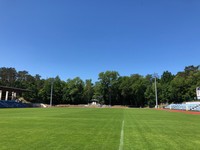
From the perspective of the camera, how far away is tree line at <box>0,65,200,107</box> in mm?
79500

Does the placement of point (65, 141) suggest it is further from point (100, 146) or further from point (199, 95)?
point (199, 95)

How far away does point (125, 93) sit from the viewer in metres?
90.8

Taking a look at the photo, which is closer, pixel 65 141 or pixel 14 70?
pixel 65 141

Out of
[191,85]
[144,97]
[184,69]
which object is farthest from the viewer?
[184,69]

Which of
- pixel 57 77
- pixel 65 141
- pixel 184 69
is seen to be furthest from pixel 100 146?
pixel 184 69

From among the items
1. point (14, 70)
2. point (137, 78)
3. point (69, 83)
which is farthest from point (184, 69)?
point (14, 70)

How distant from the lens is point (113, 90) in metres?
94.9

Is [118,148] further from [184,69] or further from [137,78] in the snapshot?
[184,69]

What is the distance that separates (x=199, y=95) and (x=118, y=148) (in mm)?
42244

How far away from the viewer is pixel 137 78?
93.1 m

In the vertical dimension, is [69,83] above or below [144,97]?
above

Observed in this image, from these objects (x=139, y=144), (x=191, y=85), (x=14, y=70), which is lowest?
(x=139, y=144)

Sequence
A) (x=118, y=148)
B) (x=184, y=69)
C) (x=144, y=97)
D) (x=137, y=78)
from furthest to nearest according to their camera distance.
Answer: (x=184, y=69) < (x=137, y=78) < (x=144, y=97) < (x=118, y=148)

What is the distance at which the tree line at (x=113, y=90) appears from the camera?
79500 millimetres
